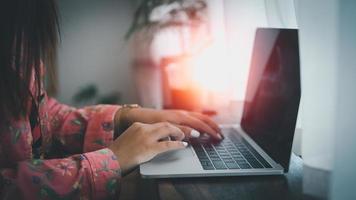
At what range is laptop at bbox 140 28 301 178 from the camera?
651mm

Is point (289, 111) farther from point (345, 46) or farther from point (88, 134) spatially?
point (88, 134)

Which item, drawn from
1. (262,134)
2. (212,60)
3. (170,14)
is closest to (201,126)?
(262,134)

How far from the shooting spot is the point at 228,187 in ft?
1.96

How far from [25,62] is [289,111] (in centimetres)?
47

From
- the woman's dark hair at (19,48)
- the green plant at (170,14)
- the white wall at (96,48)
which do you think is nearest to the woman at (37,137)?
the woman's dark hair at (19,48)

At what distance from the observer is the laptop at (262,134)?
65 cm

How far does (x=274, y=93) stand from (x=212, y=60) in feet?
1.96

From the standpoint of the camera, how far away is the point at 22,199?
1.96 feet

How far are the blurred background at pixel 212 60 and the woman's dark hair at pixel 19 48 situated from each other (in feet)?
0.99

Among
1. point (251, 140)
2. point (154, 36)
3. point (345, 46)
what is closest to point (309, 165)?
point (345, 46)

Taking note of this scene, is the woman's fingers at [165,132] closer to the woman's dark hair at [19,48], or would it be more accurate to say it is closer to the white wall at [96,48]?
the woman's dark hair at [19,48]

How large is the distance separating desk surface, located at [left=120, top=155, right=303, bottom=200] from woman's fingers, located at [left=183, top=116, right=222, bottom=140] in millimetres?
239

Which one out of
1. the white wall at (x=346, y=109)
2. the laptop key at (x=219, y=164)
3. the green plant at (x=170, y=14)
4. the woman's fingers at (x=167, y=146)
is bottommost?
the laptop key at (x=219, y=164)

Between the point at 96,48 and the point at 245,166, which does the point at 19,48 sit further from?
the point at 96,48
